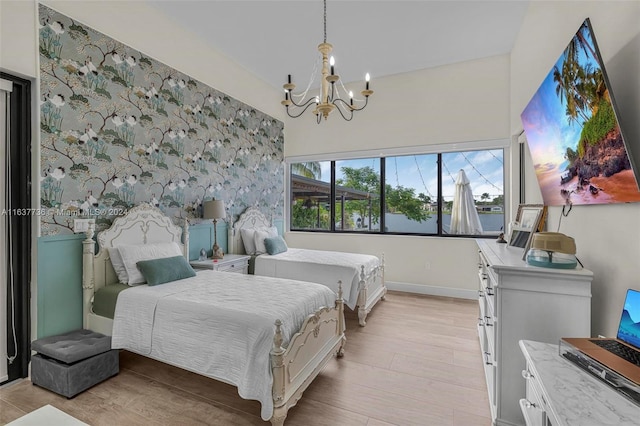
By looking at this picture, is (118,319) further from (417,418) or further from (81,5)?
(81,5)

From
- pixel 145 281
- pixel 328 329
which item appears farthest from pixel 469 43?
pixel 145 281

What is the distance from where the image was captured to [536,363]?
1.20m

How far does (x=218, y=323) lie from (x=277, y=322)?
1.63ft

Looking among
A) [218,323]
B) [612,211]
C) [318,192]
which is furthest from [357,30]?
[218,323]

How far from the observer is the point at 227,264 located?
12.2 ft

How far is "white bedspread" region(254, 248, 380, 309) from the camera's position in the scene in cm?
346

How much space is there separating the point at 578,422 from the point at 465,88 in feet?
14.8

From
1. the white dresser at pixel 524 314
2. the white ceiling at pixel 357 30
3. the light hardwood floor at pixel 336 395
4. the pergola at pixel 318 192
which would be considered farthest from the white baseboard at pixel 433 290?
the white ceiling at pixel 357 30

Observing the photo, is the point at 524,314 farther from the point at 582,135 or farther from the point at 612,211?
the point at 582,135

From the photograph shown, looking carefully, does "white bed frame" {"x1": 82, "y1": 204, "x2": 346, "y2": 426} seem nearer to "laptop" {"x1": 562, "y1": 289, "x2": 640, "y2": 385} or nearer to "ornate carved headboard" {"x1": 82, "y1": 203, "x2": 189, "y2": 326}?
"ornate carved headboard" {"x1": 82, "y1": 203, "x2": 189, "y2": 326}

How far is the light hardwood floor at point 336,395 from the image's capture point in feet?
6.29

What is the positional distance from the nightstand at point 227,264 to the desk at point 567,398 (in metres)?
3.18

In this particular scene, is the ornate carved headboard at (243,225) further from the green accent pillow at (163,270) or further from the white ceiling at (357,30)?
the white ceiling at (357,30)

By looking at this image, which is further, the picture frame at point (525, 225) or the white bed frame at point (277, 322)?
the picture frame at point (525, 225)
